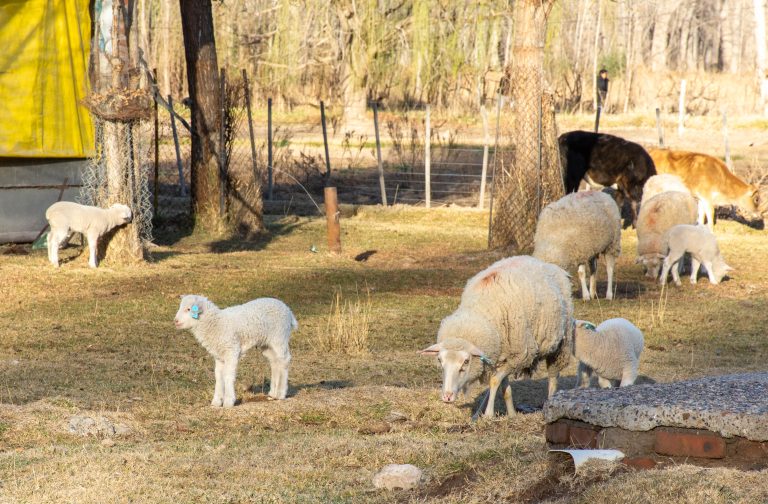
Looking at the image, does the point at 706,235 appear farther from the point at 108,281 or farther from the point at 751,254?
the point at 108,281

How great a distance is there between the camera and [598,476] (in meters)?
5.50

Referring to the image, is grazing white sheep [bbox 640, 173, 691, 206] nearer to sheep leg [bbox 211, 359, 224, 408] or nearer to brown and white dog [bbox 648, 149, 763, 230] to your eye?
brown and white dog [bbox 648, 149, 763, 230]

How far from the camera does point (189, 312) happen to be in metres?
7.71

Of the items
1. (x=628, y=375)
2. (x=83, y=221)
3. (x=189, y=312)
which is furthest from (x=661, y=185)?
(x=189, y=312)

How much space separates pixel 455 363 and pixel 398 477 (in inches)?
60.7

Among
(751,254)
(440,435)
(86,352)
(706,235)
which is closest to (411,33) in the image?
(751,254)

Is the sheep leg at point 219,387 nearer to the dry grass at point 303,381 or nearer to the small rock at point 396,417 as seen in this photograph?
the dry grass at point 303,381

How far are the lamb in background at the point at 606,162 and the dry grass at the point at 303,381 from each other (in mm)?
2710

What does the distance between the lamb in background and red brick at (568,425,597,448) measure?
14846mm

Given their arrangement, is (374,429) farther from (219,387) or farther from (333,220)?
(333,220)

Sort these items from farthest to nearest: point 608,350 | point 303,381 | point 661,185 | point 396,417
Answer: point 661,185 → point 303,381 → point 608,350 → point 396,417

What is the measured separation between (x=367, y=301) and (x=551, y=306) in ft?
16.9

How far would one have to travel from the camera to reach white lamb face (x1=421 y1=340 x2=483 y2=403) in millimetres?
7430

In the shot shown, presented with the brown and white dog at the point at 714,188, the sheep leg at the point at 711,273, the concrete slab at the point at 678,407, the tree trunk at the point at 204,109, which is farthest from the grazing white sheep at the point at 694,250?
the concrete slab at the point at 678,407
